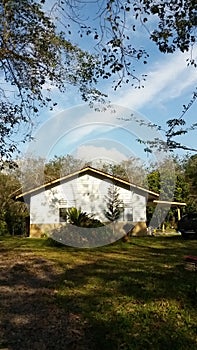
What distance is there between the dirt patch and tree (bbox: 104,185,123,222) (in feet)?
52.8

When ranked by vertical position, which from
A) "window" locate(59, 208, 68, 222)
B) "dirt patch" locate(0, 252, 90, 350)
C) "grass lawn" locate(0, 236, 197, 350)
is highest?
"window" locate(59, 208, 68, 222)

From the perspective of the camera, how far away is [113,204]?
2672 cm

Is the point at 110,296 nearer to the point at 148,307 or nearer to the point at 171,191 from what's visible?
the point at 148,307

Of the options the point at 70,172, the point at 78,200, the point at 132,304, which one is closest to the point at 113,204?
the point at 78,200

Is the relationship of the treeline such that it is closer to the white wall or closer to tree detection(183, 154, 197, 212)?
tree detection(183, 154, 197, 212)

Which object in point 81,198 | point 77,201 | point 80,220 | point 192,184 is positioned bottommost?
point 80,220

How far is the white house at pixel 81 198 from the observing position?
1063 inches

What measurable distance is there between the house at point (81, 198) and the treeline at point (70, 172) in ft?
17.7

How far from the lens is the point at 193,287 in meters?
7.64

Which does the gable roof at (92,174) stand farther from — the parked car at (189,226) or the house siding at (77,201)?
the parked car at (189,226)

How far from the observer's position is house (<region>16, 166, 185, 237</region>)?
2697cm

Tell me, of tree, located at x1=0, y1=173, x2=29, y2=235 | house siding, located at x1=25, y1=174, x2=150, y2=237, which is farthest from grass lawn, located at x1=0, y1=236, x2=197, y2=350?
tree, located at x1=0, y1=173, x2=29, y2=235

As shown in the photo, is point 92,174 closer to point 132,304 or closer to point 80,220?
point 80,220

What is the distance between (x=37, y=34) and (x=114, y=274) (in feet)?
21.7
